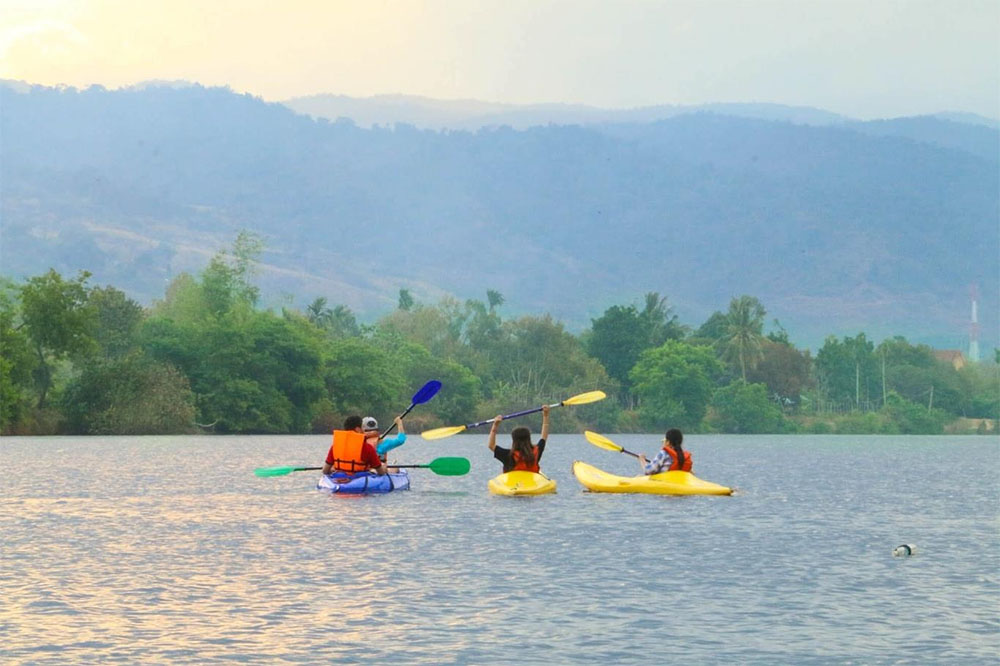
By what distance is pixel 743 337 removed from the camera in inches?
5709

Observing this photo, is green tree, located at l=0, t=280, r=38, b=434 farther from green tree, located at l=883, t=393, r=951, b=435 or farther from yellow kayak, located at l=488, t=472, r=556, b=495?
green tree, located at l=883, t=393, r=951, b=435

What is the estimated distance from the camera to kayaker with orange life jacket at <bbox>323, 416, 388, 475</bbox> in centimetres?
3281

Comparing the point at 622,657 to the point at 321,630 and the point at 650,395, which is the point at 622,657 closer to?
the point at 321,630

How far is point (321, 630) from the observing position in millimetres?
16016

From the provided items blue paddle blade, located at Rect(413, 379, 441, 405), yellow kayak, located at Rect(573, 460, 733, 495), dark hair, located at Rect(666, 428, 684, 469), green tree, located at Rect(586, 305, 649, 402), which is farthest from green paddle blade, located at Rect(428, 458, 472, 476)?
green tree, located at Rect(586, 305, 649, 402)

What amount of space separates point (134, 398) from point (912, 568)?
72106 mm

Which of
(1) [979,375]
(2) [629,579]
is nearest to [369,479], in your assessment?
(2) [629,579]

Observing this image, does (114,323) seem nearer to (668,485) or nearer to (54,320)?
(54,320)

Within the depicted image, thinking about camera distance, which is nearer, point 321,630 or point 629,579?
point 321,630

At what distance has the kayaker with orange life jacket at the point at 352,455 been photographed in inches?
1292

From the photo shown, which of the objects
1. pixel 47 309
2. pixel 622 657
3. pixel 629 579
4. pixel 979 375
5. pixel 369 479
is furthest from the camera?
pixel 979 375

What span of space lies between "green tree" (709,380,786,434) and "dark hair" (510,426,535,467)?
103 metres

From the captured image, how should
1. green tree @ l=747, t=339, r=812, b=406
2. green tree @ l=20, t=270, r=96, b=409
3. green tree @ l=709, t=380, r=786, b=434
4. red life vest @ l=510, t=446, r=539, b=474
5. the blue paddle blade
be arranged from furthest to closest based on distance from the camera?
green tree @ l=747, t=339, r=812, b=406 < green tree @ l=709, t=380, r=786, b=434 < green tree @ l=20, t=270, r=96, b=409 < the blue paddle blade < red life vest @ l=510, t=446, r=539, b=474

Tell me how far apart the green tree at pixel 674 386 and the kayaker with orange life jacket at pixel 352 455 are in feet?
312
